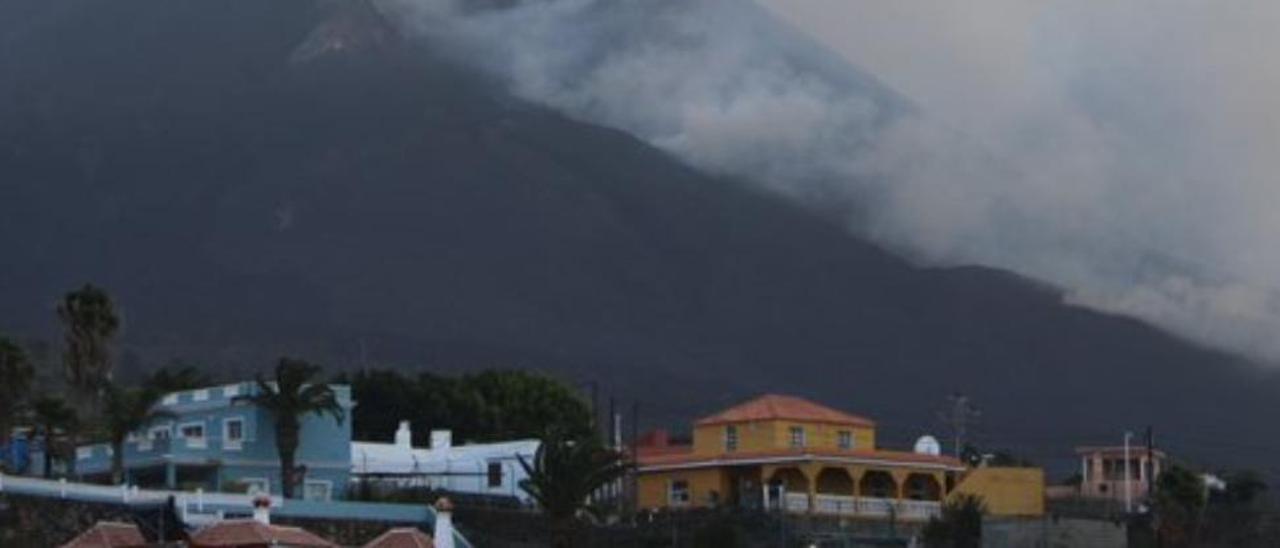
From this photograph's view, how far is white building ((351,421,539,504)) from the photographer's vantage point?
10669cm

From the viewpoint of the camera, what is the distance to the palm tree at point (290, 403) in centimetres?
9525

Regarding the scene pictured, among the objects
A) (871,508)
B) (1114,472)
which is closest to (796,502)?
(871,508)

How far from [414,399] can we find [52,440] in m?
34.3

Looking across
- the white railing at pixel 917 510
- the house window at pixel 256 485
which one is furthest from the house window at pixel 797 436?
the house window at pixel 256 485

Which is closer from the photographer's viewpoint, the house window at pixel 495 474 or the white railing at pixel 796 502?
the white railing at pixel 796 502

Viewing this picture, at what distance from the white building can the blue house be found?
514 cm

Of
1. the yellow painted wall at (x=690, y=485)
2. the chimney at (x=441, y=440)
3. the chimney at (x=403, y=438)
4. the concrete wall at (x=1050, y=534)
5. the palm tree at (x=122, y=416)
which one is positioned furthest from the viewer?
the chimney at (x=441, y=440)

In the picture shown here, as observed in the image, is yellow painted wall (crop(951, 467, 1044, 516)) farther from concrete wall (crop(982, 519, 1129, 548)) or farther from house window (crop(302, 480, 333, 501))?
house window (crop(302, 480, 333, 501))

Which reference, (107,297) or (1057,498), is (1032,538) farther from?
(107,297)

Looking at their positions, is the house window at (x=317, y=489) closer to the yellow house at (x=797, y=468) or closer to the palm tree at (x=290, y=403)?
the palm tree at (x=290, y=403)

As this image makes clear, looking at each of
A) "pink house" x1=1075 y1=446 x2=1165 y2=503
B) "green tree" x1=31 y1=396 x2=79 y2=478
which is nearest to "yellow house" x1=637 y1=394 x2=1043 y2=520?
"pink house" x1=1075 y1=446 x2=1165 y2=503

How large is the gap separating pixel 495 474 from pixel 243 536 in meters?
43.0

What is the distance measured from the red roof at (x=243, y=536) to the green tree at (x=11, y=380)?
24929 millimetres

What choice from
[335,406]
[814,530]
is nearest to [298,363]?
[335,406]
